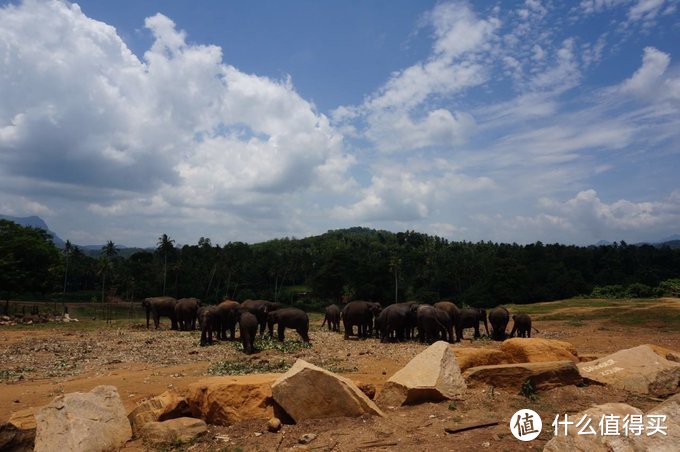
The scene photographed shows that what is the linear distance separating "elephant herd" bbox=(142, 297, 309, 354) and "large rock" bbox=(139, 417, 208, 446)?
12.3 m

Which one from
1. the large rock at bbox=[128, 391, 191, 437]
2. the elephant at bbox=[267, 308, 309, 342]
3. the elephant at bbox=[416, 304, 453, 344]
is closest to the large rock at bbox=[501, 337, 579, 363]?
the large rock at bbox=[128, 391, 191, 437]

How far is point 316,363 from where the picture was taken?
18.6 metres

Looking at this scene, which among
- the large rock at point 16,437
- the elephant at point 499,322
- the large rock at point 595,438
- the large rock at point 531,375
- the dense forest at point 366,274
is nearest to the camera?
the large rock at point 595,438

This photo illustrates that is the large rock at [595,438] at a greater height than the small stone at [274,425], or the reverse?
the large rock at [595,438]

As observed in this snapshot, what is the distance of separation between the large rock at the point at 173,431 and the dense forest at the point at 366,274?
4968 cm

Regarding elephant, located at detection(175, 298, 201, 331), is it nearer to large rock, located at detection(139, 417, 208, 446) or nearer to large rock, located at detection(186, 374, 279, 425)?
large rock, located at detection(186, 374, 279, 425)

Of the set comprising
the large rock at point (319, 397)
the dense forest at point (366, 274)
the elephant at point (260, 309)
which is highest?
the dense forest at point (366, 274)

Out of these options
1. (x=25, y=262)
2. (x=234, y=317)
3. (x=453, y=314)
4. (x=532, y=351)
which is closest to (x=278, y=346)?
(x=234, y=317)

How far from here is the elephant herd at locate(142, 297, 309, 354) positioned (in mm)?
22750

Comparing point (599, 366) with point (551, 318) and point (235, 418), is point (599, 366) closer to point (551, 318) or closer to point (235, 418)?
point (235, 418)

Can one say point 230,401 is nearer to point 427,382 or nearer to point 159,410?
point 159,410

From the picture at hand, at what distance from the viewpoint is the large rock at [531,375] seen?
10.8 m

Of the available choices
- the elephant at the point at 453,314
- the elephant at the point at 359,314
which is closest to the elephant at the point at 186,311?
the elephant at the point at 359,314

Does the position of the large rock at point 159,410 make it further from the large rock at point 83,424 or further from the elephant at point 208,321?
the elephant at point 208,321
